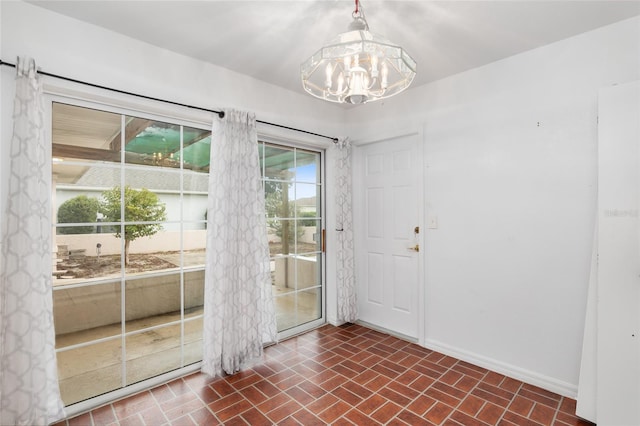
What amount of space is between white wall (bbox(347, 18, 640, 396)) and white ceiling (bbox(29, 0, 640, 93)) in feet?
0.87

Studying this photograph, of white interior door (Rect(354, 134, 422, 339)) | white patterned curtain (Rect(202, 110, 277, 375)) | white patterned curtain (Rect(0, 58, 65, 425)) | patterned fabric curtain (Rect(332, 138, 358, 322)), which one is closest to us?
white patterned curtain (Rect(0, 58, 65, 425))

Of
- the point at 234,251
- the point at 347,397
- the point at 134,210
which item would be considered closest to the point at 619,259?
the point at 347,397

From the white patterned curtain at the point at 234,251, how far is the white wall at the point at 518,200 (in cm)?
160

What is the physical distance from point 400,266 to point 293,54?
2.26 meters

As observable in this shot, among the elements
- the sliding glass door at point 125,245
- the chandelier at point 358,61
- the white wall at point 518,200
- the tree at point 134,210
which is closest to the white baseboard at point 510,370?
the white wall at point 518,200

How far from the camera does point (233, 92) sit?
279cm

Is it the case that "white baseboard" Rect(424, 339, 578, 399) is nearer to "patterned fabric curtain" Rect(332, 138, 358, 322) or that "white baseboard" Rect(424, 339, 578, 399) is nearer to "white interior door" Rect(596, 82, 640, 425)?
"white interior door" Rect(596, 82, 640, 425)

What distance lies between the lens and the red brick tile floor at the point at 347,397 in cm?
200

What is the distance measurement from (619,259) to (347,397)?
6.39 ft

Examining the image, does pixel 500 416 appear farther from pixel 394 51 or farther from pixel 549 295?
pixel 394 51

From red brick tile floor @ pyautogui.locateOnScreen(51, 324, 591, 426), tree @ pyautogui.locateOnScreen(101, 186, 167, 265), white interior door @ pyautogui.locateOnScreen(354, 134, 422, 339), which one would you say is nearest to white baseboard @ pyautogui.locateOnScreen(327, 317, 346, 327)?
white interior door @ pyautogui.locateOnScreen(354, 134, 422, 339)

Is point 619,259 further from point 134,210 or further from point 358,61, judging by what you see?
point 134,210

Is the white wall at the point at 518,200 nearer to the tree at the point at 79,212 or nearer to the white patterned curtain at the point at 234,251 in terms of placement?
the white patterned curtain at the point at 234,251

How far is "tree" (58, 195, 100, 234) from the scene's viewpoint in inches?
79.8
